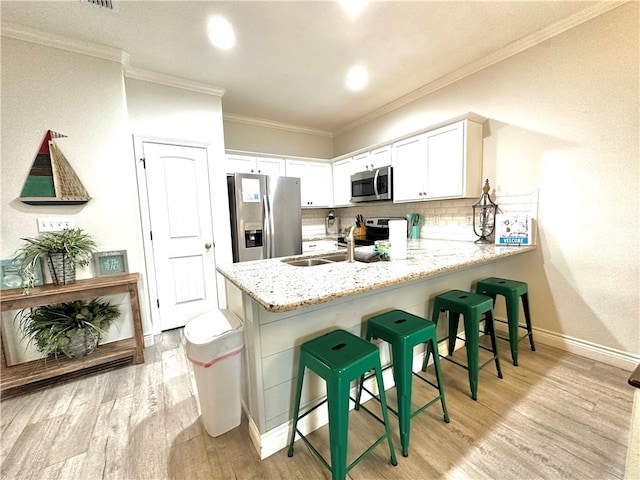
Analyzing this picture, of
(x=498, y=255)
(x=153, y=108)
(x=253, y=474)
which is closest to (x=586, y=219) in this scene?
(x=498, y=255)

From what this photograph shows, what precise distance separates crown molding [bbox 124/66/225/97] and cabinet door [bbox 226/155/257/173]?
0.74m

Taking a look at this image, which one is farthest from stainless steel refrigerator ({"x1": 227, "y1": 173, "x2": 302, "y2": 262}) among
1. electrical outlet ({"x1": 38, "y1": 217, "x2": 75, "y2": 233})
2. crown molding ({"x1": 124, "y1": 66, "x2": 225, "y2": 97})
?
electrical outlet ({"x1": 38, "y1": 217, "x2": 75, "y2": 233})

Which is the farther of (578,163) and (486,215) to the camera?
(486,215)

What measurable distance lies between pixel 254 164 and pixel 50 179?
2.04 metres

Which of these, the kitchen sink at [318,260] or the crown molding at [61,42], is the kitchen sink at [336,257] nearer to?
the kitchen sink at [318,260]

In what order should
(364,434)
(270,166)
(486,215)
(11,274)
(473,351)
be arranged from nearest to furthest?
(364,434)
(473,351)
(11,274)
(486,215)
(270,166)

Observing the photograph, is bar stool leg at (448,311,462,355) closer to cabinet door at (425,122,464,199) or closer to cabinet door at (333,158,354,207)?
cabinet door at (425,122,464,199)

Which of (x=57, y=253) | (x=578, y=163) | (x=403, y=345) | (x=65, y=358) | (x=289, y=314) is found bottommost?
(x=65, y=358)

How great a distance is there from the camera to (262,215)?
10.7 ft

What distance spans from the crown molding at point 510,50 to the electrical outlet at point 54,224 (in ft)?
12.6

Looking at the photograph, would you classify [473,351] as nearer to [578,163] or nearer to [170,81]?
[578,163]

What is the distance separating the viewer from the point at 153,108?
271cm

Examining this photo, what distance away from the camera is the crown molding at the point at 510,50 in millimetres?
1924

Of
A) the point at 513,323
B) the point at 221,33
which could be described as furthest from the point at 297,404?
the point at 221,33
